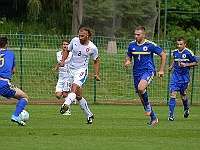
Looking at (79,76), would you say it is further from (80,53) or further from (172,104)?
(172,104)

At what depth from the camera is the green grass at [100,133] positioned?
10.2 m

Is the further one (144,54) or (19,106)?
(144,54)

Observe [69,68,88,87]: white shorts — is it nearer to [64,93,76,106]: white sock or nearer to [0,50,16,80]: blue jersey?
[64,93,76,106]: white sock

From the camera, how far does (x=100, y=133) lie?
38.9 feet

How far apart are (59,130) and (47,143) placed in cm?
189

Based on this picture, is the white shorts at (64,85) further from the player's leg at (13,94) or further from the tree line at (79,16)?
A: the tree line at (79,16)

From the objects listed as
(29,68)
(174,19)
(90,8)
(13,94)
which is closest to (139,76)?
(13,94)

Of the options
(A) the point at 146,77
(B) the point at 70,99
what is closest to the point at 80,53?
(B) the point at 70,99

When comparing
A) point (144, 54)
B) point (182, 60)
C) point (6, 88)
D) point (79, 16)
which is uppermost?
point (79, 16)

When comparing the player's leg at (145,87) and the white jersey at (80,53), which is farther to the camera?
the white jersey at (80,53)

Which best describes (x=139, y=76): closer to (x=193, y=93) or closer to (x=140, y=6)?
(x=193, y=93)

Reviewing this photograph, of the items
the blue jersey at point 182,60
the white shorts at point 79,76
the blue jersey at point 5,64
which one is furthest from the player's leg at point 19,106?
the blue jersey at point 182,60

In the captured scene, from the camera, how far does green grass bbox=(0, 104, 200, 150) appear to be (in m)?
10.2

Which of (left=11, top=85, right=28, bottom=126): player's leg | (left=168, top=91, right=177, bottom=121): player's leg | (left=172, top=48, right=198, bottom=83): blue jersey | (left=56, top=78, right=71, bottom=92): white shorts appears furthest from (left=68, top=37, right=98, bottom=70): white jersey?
(left=56, top=78, right=71, bottom=92): white shorts
